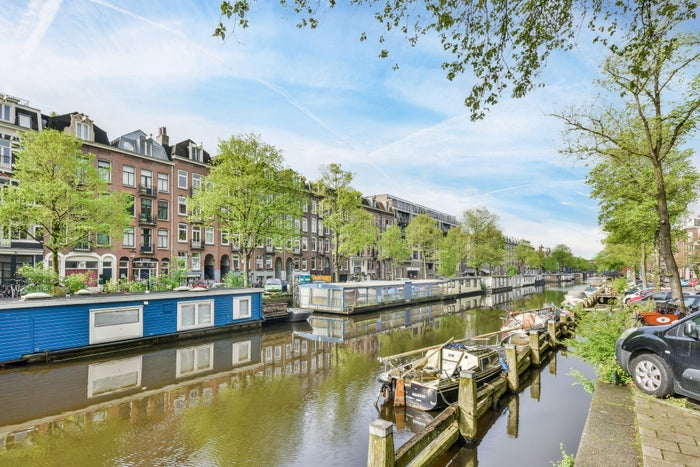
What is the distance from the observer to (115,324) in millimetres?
19906

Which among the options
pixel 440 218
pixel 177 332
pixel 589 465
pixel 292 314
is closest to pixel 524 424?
pixel 589 465

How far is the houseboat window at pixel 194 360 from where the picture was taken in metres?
17.1

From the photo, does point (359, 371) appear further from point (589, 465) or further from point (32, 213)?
point (32, 213)

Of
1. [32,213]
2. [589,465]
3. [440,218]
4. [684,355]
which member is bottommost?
[589,465]

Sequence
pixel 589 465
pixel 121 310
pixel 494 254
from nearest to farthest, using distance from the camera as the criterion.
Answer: pixel 589 465
pixel 121 310
pixel 494 254

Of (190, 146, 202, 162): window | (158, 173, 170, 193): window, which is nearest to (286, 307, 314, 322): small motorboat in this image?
(158, 173, 170, 193): window

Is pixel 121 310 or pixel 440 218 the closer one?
pixel 121 310

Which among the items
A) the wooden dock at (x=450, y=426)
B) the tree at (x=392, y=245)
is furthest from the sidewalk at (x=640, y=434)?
the tree at (x=392, y=245)

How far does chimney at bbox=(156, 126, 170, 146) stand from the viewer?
46.8 metres

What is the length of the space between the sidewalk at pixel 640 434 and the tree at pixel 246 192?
2615 cm

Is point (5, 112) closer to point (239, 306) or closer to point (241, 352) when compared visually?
point (239, 306)

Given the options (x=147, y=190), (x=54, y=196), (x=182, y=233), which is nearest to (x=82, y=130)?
(x=147, y=190)

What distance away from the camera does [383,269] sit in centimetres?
7900

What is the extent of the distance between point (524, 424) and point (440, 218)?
97.5m
